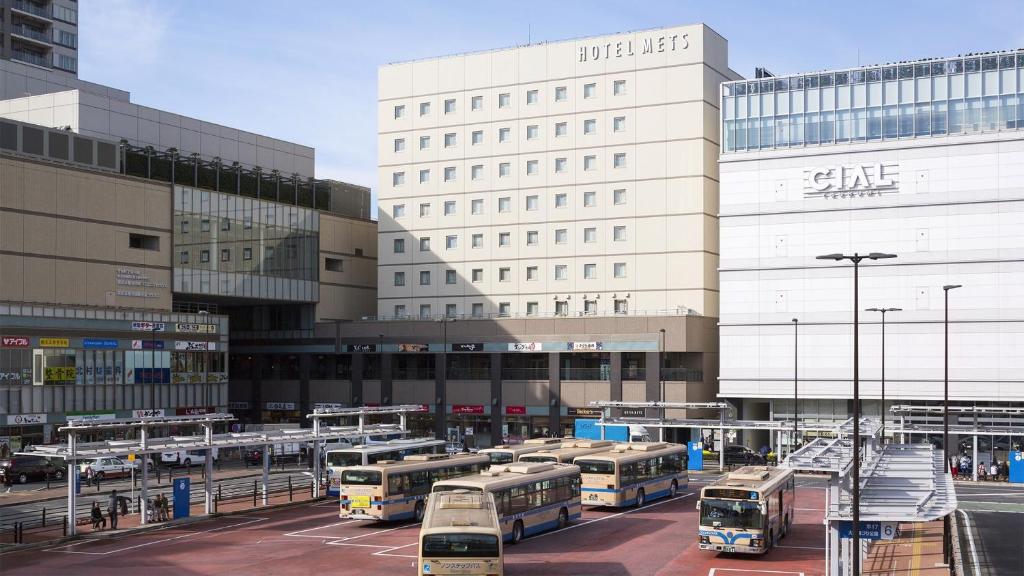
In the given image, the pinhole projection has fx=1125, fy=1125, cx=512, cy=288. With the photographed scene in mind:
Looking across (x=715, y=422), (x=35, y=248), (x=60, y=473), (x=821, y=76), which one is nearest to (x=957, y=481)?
(x=715, y=422)

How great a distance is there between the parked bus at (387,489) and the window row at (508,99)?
52.8 metres

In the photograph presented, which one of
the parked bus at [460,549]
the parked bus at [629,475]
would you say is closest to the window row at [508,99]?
the parked bus at [629,475]

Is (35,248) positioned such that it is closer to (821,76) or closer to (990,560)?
(821,76)

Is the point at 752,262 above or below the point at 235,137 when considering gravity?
below

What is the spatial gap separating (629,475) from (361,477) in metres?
12.6

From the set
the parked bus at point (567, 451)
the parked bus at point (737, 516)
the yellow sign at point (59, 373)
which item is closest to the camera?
the parked bus at point (737, 516)

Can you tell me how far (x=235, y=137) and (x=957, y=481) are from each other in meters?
68.4

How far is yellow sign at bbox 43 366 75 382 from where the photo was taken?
7650 cm

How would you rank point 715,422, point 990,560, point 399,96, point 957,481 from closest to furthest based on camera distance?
point 990,560 → point 957,481 → point 715,422 → point 399,96

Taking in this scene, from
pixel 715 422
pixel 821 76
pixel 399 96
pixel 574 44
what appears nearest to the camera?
pixel 715 422

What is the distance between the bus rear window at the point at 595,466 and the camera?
162 ft

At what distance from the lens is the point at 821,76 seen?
83812mm

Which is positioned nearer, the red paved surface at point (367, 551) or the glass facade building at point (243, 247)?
the red paved surface at point (367, 551)

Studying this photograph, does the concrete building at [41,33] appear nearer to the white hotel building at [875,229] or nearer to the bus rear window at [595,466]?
the white hotel building at [875,229]
